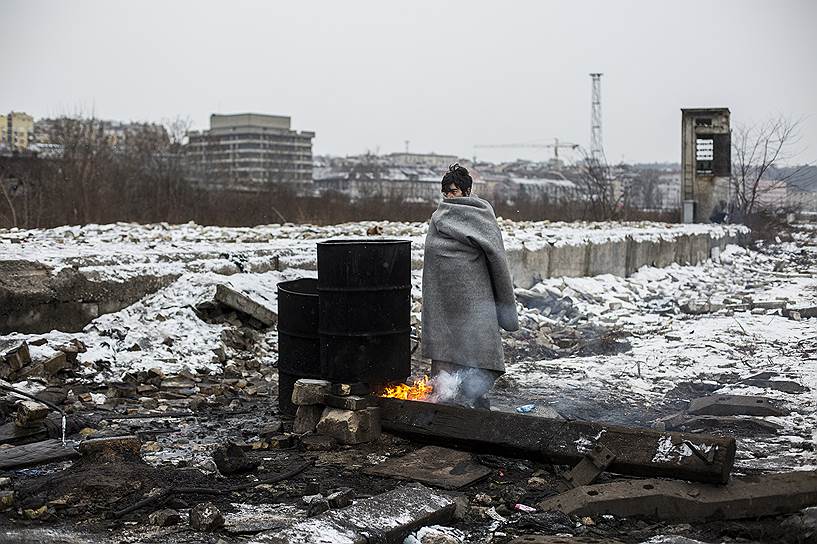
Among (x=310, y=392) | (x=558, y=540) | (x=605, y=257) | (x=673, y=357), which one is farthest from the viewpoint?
(x=605, y=257)

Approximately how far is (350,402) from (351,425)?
17cm

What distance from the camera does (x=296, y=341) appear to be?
7.25 metres

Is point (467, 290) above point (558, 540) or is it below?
above

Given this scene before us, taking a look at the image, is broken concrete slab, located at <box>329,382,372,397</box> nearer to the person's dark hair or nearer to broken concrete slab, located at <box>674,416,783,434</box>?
the person's dark hair

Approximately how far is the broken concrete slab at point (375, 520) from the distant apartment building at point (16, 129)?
4880 centimetres

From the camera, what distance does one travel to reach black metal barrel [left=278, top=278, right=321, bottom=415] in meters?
7.15

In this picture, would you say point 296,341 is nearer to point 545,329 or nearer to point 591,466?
point 591,466

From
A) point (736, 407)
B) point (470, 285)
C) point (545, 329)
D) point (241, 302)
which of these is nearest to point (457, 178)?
point (470, 285)

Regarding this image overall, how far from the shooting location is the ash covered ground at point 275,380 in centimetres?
492

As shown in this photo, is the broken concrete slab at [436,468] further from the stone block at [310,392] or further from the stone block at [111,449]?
the stone block at [111,449]

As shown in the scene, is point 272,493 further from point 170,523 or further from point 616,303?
point 616,303

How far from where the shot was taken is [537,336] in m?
11.4

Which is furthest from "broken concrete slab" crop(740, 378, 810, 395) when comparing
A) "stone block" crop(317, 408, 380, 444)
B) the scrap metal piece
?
"stone block" crop(317, 408, 380, 444)

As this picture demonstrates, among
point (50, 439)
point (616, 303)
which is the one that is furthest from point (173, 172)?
point (50, 439)
